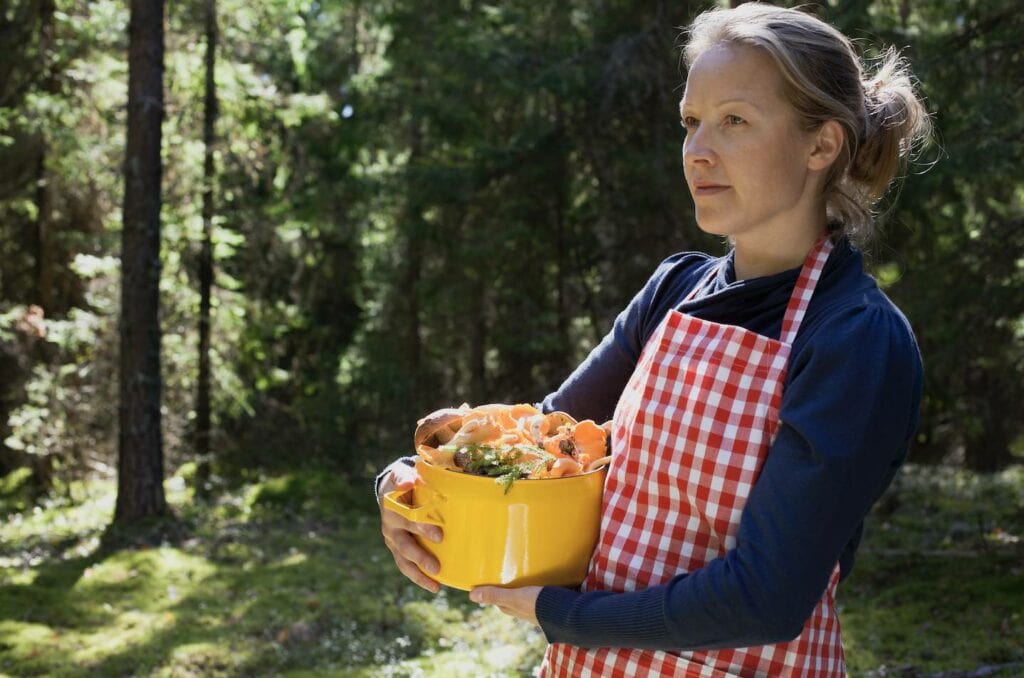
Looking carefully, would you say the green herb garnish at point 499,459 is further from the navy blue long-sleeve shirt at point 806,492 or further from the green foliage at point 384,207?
the green foliage at point 384,207

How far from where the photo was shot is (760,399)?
4.70 feet

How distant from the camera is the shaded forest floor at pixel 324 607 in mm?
4777

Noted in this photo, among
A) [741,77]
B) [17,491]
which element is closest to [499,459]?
[741,77]

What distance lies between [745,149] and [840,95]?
0.16 metres

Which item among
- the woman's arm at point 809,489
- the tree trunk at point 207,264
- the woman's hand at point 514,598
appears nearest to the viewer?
the woman's arm at point 809,489

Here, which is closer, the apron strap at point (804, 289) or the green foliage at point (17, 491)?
the apron strap at point (804, 289)

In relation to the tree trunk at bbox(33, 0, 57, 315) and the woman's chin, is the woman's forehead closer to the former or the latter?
the woman's chin

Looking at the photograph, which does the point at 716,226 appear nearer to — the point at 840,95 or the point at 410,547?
the point at 840,95

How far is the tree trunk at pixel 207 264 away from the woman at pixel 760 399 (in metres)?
9.79

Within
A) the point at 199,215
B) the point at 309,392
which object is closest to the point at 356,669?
the point at 199,215

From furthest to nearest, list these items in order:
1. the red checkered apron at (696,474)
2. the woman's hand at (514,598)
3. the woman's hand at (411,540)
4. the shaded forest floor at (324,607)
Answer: the shaded forest floor at (324,607)
the woman's hand at (411,540)
the woman's hand at (514,598)
the red checkered apron at (696,474)

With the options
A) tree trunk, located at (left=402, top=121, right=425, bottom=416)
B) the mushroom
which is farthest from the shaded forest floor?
tree trunk, located at (left=402, top=121, right=425, bottom=416)

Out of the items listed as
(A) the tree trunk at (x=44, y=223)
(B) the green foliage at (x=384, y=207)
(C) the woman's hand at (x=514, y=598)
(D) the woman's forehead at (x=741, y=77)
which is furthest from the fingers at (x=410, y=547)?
(A) the tree trunk at (x=44, y=223)

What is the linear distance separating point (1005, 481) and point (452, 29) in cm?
816
